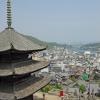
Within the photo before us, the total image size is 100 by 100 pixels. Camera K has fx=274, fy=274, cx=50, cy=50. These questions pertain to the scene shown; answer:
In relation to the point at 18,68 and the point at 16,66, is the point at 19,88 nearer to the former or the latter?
the point at 18,68

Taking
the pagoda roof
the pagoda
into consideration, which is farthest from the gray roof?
the pagoda roof

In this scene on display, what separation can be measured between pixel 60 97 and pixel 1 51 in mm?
15019

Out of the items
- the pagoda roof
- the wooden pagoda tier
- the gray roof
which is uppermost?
the gray roof

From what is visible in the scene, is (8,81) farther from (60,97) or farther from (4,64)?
(60,97)

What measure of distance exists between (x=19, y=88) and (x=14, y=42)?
3073mm

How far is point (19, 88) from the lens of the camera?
55.7 feet

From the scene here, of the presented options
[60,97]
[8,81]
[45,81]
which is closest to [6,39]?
[8,81]

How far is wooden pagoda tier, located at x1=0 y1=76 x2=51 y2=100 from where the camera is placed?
630 inches

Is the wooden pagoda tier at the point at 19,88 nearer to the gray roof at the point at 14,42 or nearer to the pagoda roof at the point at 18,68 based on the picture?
the pagoda roof at the point at 18,68

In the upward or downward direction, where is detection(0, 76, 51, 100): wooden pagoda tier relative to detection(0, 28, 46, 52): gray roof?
→ downward

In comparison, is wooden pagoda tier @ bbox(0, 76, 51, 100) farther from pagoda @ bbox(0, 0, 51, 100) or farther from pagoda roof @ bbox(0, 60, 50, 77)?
pagoda roof @ bbox(0, 60, 50, 77)

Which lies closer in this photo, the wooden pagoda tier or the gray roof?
the wooden pagoda tier

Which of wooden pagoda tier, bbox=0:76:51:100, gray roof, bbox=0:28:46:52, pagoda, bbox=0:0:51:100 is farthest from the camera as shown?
gray roof, bbox=0:28:46:52

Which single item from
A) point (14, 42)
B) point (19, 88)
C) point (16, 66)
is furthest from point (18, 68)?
point (14, 42)
